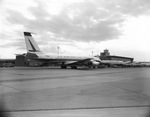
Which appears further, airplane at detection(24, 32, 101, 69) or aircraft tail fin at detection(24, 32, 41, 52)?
aircraft tail fin at detection(24, 32, 41, 52)

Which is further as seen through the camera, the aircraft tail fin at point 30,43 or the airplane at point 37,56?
the aircraft tail fin at point 30,43

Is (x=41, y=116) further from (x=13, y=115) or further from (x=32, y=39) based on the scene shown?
(x=32, y=39)

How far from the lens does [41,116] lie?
4766 millimetres

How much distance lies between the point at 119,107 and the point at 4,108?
403cm

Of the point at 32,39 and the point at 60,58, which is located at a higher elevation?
the point at 32,39

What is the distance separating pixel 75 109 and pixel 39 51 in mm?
33228

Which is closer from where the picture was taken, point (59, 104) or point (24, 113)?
point (24, 113)

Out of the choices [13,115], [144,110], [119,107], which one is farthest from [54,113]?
[144,110]

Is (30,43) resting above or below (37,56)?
above

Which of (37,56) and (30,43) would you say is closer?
(37,56)

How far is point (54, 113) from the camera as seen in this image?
5.06 meters

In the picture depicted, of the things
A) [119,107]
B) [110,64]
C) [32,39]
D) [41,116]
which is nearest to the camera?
[41,116]

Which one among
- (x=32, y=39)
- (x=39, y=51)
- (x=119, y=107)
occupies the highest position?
(x=32, y=39)

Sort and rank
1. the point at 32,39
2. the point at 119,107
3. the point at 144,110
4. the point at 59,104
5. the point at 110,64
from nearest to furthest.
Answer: the point at 144,110 < the point at 119,107 < the point at 59,104 < the point at 32,39 < the point at 110,64
